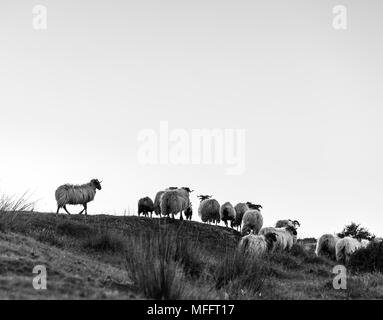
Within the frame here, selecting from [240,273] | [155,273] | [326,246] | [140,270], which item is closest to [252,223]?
[326,246]

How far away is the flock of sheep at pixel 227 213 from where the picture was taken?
23.9 meters

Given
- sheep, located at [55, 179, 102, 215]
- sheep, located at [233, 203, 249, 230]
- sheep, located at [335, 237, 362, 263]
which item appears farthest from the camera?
sheep, located at [233, 203, 249, 230]

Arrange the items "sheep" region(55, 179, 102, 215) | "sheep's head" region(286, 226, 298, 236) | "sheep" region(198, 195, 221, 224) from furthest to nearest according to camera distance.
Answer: "sheep" region(198, 195, 221, 224), "sheep's head" region(286, 226, 298, 236), "sheep" region(55, 179, 102, 215)

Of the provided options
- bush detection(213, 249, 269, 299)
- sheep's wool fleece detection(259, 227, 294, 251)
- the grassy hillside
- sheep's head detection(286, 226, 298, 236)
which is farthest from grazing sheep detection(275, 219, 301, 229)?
bush detection(213, 249, 269, 299)

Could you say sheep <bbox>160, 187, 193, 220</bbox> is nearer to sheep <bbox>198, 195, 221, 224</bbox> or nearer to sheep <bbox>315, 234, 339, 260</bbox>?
sheep <bbox>198, 195, 221, 224</bbox>

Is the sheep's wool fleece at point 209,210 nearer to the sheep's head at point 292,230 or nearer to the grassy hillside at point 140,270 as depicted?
the sheep's head at point 292,230

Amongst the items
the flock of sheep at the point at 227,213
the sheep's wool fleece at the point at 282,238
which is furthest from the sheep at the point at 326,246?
the sheep's wool fleece at the point at 282,238

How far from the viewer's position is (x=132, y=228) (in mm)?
22406

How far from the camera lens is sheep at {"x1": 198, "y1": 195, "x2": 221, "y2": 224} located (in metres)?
29.6
